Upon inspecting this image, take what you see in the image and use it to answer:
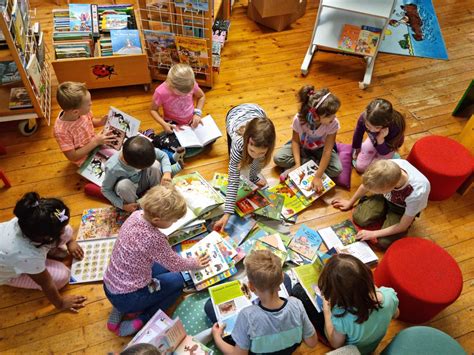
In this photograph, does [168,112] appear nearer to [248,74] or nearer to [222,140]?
[222,140]

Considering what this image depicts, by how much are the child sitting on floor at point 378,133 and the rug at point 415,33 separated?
162 cm

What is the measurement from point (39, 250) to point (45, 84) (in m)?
1.81

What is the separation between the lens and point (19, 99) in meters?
3.03

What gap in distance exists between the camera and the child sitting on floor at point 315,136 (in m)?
2.57

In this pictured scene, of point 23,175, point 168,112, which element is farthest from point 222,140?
point 23,175

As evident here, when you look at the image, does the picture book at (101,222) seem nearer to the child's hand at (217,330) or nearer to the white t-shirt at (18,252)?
the white t-shirt at (18,252)

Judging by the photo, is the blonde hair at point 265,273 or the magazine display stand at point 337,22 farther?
the magazine display stand at point 337,22

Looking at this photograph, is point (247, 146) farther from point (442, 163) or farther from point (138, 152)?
point (442, 163)

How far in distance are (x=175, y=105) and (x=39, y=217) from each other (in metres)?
1.48

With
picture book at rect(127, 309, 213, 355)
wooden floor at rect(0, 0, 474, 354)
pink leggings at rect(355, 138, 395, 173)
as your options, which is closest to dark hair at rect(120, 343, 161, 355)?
picture book at rect(127, 309, 213, 355)

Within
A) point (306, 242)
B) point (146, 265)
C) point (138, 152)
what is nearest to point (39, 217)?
point (146, 265)

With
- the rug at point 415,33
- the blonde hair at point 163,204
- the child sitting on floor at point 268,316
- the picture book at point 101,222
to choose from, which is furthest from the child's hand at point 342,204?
the rug at point 415,33

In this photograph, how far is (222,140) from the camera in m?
3.23

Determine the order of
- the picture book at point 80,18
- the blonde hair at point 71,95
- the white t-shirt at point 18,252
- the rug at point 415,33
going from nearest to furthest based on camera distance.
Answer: the white t-shirt at point 18,252 → the blonde hair at point 71,95 → the picture book at point 80,18 → the rug at point 415,33
